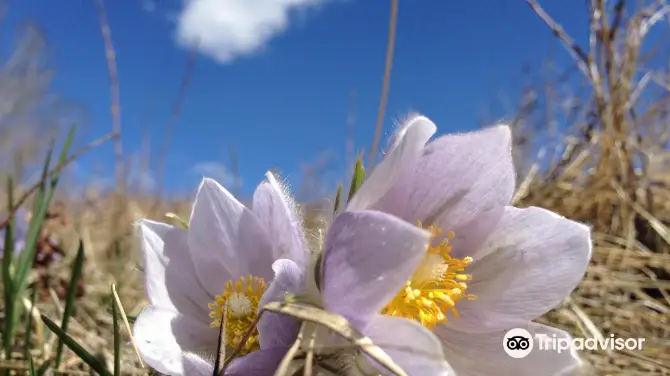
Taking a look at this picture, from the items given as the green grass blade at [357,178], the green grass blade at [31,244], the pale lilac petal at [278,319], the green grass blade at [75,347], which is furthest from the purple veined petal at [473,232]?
the green grass blade at [31,244]

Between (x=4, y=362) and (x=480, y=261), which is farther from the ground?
(x=480, y=261)

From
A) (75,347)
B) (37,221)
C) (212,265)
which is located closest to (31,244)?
(37,221)

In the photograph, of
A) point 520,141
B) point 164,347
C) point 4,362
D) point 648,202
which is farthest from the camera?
point 520,141

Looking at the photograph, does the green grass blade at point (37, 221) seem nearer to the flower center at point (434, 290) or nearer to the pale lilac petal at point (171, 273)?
the pale lilac petal at point (171, 273)

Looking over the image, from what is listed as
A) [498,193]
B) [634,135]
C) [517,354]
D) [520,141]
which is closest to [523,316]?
[517,354]

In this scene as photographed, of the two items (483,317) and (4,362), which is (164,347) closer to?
(483,317)

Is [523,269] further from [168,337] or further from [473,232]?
[168,337]

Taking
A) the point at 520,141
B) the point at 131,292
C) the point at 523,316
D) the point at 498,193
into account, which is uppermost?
the point at 520,141
